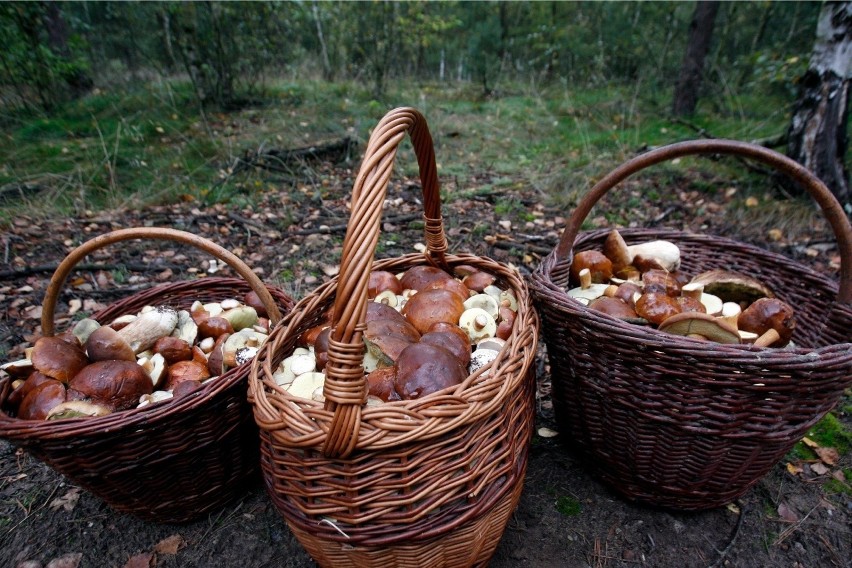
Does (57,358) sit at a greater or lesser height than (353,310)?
lesser

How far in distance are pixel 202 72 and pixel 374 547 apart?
22.8ft

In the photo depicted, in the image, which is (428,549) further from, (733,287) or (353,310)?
(733,287)

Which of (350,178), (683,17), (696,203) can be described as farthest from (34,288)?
(683,17)

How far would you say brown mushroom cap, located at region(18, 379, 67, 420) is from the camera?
4.80 ft

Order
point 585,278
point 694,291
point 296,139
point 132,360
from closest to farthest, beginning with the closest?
point 132,360
point 694,291
point 585,278
point 296,139

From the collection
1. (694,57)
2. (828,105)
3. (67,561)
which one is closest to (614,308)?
(67,561)

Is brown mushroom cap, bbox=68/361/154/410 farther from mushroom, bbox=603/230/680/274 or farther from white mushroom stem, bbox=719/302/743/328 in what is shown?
white mushroom stem, bbox=719/302/743/328

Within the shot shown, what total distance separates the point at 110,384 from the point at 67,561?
74cm

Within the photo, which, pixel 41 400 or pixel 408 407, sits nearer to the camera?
pixel 408 407

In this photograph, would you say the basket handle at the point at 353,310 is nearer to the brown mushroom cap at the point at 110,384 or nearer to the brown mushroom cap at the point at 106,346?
the brown mushroom cap at the point at 110,384

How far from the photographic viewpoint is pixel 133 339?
1.82m

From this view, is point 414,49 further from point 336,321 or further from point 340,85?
point 336,321

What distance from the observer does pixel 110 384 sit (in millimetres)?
1541

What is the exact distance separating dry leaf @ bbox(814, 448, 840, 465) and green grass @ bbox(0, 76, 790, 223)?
9.17 feet
